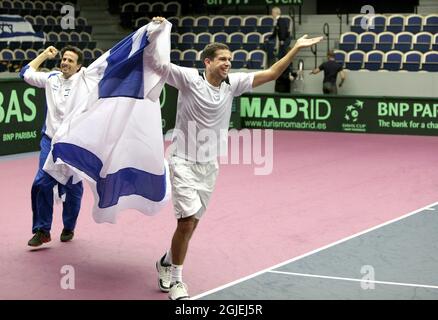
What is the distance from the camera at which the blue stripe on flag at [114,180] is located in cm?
812

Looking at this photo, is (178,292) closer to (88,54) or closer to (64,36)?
(88,54)

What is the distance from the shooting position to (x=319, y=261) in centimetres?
847

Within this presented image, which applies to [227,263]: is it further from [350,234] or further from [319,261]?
[350,234]

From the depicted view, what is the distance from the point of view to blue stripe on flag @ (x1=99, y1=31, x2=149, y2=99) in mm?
7586

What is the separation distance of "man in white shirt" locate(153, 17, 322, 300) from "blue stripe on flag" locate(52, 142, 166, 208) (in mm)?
886

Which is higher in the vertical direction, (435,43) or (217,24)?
(217,24)

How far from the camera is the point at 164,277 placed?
748cm

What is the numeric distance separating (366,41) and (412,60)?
1.96 metres

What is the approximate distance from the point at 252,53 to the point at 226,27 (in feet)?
8.34

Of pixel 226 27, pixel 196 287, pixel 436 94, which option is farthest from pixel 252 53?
pixel 196 287

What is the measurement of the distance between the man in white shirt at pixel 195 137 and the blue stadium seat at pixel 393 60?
1561 centimetres

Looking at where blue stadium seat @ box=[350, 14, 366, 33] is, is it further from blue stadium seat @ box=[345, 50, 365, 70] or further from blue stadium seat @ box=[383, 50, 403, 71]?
blue stadium seat @ box=[383, 50, 403, 71]

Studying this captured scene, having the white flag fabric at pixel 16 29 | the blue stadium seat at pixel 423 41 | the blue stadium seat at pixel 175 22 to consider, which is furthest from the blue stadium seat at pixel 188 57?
the blue stadium seat at pixel 423 41

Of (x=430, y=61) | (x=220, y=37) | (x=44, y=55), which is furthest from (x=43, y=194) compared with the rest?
(x=220, y=37)
